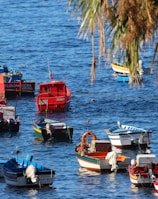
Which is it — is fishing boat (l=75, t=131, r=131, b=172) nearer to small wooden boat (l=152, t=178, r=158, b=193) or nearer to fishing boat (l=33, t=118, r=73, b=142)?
small wooden boat (l=152, t=178, r=158, b=193)

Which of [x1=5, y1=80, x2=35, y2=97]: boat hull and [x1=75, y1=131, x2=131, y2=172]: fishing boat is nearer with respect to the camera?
[x1=75, y1=131, x2=131, y2=172]: fishing boat

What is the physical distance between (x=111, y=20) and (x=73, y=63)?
367 ft

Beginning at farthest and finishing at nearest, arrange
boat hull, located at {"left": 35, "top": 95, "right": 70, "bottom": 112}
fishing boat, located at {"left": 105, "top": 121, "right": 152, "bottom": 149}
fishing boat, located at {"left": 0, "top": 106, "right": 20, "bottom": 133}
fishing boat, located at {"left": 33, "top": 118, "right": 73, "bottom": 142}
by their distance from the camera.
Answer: boat hull, located at {"left": 35, "top": 95, "right": 70, "bottom": 112} < fishing boat, located at {"left": 0, "top": 106, "right": 20, "bottom": 133} < fishing boat, located at {"left": 33, "top": 118, "right": 73, "bottom": 142} < fishing boat, located at {"left": 105, "top": 121, "right": 152, "bottom": 149}

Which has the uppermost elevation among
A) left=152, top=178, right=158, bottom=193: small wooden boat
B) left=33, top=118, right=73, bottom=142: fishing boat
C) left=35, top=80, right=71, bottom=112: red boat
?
left=35, top=80, right=71, bottom=112: red boat

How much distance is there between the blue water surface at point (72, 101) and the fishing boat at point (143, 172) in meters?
0.52

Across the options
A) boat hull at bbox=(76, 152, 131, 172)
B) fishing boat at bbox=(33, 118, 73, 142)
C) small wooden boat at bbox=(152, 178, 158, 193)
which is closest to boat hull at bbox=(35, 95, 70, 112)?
fishing boat at bbox=(33, 118, 73, 142)

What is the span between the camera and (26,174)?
56.3 metres

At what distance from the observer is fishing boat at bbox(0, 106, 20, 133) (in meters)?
77.8

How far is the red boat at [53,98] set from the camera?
3442 inches

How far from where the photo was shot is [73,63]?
391 ft

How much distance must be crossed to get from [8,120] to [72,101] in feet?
52.6

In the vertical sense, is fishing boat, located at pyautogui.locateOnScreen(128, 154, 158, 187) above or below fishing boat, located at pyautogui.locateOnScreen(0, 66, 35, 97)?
below

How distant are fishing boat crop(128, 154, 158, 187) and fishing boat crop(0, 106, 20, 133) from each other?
22053mm

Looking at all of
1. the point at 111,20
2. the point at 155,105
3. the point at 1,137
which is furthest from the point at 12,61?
the point at 111,20
